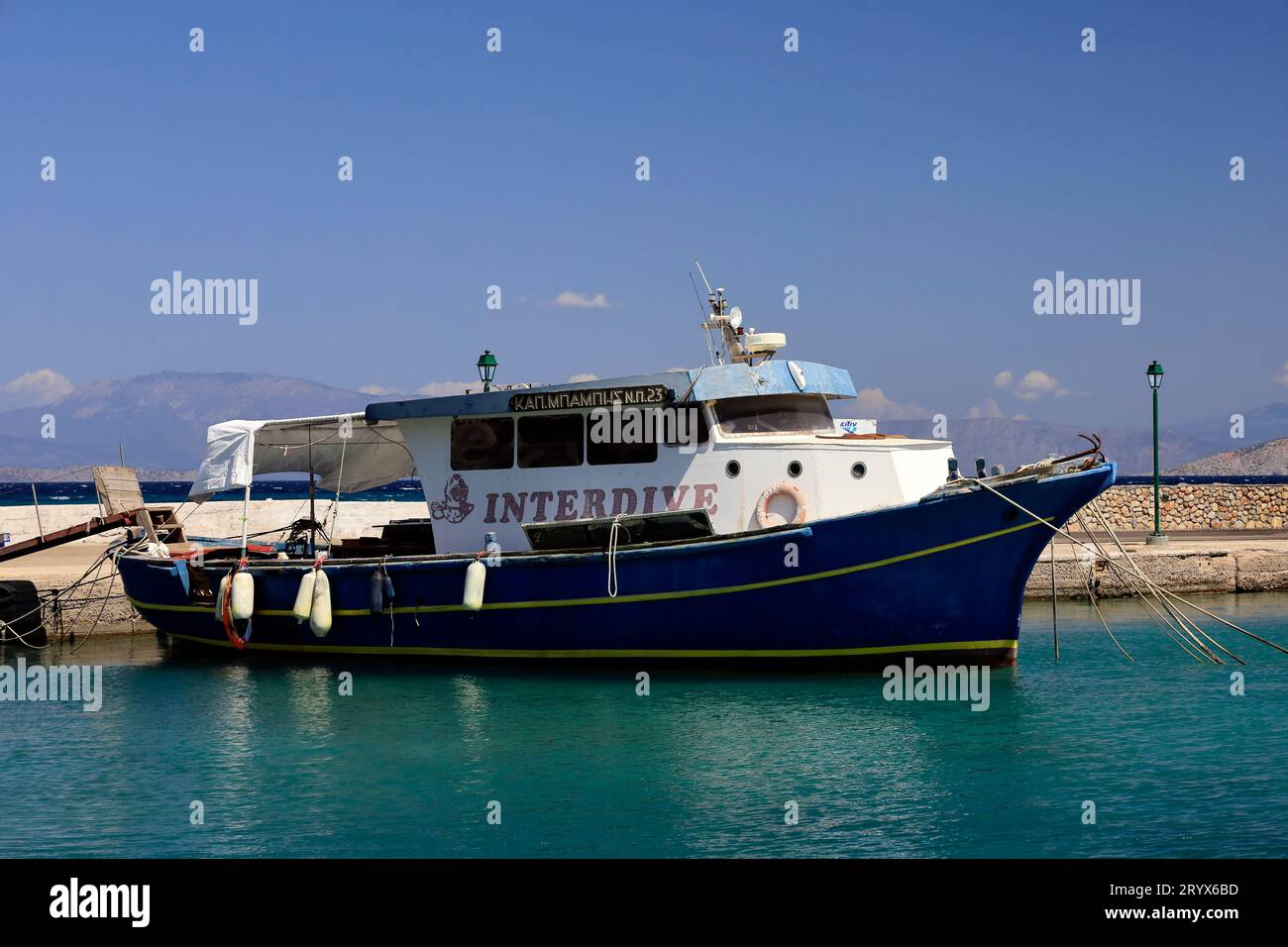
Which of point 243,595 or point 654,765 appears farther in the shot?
point 243,595

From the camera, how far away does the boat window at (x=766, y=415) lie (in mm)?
16062

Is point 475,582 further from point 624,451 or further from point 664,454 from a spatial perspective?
point 664,454

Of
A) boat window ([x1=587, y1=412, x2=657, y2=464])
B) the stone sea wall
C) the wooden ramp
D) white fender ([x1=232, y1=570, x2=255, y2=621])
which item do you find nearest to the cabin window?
boat window ([x1=587, y1=412, x2=657, y2=464])

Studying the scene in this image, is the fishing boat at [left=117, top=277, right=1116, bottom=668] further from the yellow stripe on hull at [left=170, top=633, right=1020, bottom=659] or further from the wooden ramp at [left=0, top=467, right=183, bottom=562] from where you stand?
the wooden ramp at [left=0, top=467, right=183, bottom=562]

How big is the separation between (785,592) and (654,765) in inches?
136

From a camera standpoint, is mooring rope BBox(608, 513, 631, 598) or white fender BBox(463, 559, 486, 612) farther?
Result: white fender BBox(463, 559, 486, 612)

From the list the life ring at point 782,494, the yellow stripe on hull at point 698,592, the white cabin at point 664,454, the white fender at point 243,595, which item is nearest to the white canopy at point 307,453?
the white fender at point 243,595

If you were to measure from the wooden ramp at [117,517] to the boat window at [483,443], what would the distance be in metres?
6.35

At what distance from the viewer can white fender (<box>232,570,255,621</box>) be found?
1802cm

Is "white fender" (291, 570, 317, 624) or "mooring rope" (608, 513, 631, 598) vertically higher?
"mooring rope" (608, 513, 631, 598)

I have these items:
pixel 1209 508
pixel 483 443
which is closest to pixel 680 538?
pixel 483 443

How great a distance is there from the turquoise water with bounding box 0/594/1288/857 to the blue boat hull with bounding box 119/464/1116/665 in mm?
484

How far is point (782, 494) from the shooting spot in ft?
51.1
